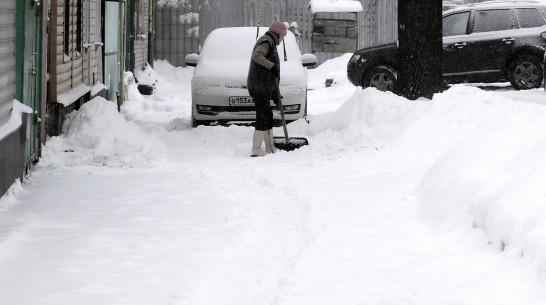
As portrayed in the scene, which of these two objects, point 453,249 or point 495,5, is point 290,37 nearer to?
point 495,5

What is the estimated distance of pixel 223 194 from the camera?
9.52 metres

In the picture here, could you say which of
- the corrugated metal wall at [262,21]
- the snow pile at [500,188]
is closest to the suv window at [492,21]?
the corrugated metal wall at [262,21]

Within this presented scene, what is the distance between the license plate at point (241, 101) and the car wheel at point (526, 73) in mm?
6738

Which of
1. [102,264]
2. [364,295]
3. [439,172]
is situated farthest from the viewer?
[439,172]

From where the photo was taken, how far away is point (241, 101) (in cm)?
1473

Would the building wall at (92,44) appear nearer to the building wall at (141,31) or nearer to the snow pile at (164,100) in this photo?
the snow pile at (164,100)

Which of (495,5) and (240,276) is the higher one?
(495,5)

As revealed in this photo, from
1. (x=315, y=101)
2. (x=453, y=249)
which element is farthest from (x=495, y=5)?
(x=453, y=249)

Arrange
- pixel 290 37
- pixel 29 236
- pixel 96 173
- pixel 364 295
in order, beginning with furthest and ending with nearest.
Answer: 1. pixel 290 37
2. pixel 96 173
3. pixel 29 236
4. pixel 364 295

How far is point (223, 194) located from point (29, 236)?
243 cm

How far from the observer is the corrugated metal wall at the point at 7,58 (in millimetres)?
9211

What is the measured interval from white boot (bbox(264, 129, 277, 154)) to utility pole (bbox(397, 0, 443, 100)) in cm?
234

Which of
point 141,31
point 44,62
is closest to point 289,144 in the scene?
point 44,62

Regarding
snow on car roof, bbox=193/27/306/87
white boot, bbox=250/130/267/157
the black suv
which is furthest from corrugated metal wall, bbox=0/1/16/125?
the black suv
